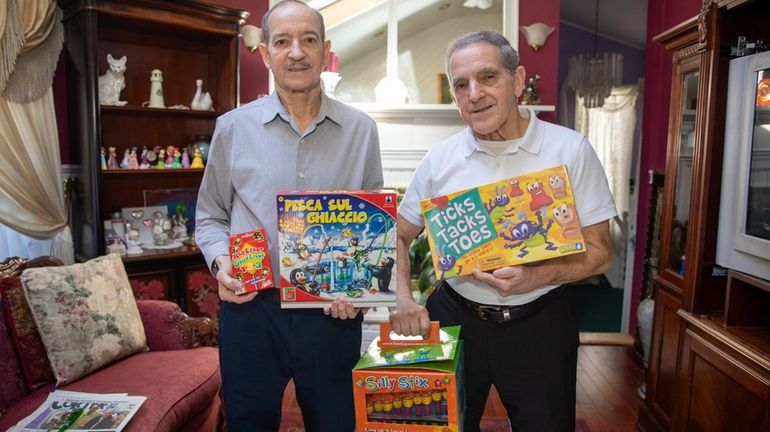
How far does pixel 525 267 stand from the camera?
1220mm

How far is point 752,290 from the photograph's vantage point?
176 centimetres

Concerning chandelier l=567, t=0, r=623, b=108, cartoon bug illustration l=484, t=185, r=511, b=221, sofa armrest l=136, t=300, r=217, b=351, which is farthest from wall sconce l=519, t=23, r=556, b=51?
cartoon bug illustration l=484, t=185, r=511, b=221

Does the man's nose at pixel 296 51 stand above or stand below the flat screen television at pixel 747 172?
above

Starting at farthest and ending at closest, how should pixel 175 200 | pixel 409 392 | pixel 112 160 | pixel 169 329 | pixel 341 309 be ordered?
1. pixel 175 200
2. pixel 112 160
3. pixel 169 329
4. pixel 341 309
5. pixel 409 392

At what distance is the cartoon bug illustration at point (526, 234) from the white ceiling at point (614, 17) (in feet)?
14.7

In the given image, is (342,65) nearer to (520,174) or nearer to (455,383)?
(520,174)

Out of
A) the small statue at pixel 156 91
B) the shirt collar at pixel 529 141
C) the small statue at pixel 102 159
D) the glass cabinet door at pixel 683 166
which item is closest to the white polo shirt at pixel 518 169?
the shirt collar at pixel 529 141

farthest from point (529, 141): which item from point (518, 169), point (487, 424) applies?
point (487, 424)

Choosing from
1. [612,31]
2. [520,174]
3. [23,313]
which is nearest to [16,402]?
[23,313]

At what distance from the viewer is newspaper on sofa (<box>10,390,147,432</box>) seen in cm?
168

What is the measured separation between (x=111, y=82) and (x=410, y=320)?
262cm

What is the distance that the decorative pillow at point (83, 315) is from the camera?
2004 mm

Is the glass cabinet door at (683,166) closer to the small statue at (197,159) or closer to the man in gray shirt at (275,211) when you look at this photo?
the man in gray shirt at (275,211)

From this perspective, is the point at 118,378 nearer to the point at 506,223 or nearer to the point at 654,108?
the point at 506,223
